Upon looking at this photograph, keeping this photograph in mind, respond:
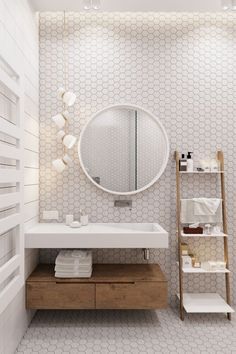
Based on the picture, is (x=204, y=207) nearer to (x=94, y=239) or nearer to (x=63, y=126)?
(x=94, y=239)

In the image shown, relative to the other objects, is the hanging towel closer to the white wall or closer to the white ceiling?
the white wall

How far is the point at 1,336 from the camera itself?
2113mm

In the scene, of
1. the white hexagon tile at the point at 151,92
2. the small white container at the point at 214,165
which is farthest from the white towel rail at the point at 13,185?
the small white container at the point at 214,165

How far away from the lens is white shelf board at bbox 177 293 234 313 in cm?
292

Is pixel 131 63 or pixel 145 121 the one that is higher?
pixel 131 63

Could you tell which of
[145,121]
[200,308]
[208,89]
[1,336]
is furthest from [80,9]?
[200,308]

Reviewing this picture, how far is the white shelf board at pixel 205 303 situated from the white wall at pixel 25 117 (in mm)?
1475

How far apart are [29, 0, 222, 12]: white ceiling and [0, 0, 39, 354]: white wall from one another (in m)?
0.19

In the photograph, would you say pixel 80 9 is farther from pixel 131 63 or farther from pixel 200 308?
pixel 200 308

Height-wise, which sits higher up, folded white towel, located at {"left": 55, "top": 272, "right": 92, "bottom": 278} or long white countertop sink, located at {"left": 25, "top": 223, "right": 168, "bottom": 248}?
long white countertop sink, located at {"left": 25, "top": 223, "right": 168, "bottom": 248}

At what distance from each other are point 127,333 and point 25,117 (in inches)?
79.9

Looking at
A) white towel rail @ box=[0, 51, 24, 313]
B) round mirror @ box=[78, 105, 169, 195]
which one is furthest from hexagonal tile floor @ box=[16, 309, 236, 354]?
round mirror @ box=[78, 105, 169, 195]

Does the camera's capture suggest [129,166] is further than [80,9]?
Yes

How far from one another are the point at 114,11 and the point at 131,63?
505 mm
